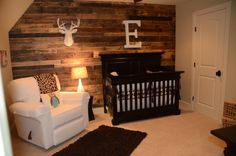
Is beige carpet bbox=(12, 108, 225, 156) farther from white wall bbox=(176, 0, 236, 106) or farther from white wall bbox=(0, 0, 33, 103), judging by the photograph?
white wall bbox=(0, 0, 33, 103)

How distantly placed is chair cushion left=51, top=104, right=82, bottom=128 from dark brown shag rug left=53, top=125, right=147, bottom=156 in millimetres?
361

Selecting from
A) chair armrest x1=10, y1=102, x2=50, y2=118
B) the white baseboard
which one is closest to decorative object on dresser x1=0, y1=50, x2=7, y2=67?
chair armrest x1=10, y1=102, x2=50, y2=118

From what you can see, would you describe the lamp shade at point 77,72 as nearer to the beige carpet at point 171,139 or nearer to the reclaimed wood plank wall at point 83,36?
the reclaimed wood plank wall at point 83,36

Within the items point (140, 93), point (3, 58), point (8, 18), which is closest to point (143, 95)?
point (140, 93)

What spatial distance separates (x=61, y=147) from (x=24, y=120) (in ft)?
2.21

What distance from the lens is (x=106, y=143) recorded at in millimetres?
2729

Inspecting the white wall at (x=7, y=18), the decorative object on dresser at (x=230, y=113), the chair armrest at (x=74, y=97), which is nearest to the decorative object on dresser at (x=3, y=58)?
the white wall at (x=7, y=18)

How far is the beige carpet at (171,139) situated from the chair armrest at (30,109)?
0.55m

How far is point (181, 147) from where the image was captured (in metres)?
2.57

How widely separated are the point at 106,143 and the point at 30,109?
1184mm

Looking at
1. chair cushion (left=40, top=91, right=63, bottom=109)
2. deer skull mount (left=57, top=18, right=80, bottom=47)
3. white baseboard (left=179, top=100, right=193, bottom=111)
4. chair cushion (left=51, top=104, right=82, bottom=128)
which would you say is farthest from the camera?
white baseboard (left=179, top=100, right=193, bottom=111)

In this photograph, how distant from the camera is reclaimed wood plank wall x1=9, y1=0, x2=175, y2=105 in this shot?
3.66 m

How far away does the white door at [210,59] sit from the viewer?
10.8ft

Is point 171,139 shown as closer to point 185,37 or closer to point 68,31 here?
point 185,37
